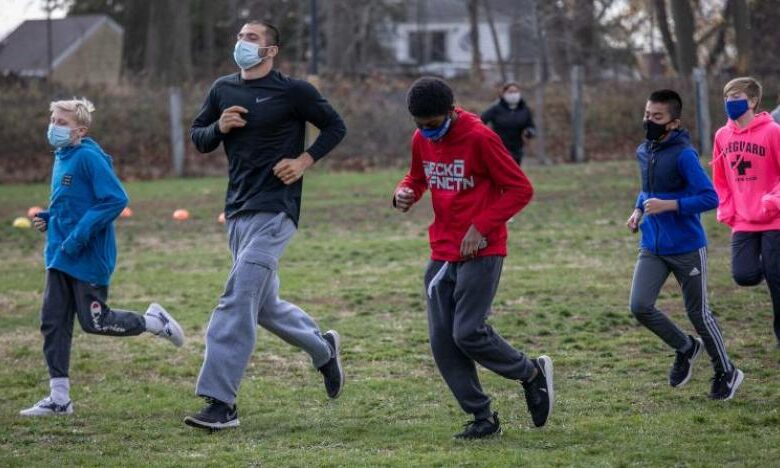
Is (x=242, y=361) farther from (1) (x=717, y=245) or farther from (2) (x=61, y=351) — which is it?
Result: (1) (x=717, y=245)

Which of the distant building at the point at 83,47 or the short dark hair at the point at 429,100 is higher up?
the distant building at the point at 83,47

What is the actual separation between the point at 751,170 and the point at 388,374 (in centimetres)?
271

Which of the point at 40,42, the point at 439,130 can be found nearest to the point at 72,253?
the point at 439,130

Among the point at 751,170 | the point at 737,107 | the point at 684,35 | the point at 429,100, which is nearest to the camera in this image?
the point at 429,100

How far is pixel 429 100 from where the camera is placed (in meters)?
6.11

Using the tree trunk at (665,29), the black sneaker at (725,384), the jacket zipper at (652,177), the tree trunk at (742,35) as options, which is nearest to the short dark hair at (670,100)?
the jacket zipper at (652,177)

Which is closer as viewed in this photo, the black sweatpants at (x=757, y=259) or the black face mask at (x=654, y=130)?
the black face mask at (x=654, y=130)

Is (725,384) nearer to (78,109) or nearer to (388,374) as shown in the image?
(388,374)

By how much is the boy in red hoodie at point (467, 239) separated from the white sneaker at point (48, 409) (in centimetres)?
235

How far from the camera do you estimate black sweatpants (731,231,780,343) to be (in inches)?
319

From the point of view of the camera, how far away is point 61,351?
7434 millimetres

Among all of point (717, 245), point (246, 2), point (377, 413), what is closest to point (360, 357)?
point (377, 413)

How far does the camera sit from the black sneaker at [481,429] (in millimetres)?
6367

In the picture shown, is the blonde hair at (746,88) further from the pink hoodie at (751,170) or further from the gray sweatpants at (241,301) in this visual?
the gray sweatpants at (241,301)
